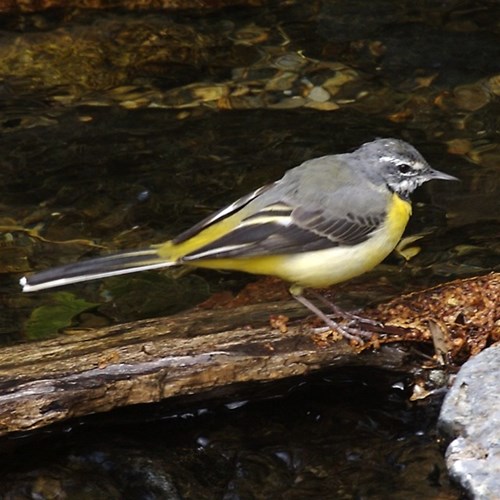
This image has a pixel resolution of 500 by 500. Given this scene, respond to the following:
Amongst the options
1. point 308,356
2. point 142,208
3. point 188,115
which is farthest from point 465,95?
point 308,356

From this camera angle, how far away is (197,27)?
10.9m

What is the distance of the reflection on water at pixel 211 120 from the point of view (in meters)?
8.05

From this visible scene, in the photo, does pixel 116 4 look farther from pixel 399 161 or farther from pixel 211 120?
pixel 399 161

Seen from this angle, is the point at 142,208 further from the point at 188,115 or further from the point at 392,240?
the point at 392,240

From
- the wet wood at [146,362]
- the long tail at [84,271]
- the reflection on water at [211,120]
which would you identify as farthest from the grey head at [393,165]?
the long tail at [84,271]

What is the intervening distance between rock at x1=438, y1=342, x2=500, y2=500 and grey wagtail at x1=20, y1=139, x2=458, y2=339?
30.4 inches

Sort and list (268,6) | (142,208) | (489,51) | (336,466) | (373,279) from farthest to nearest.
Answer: (268,6)
(489,51)
(142,208)
(373,279)
(336,466)

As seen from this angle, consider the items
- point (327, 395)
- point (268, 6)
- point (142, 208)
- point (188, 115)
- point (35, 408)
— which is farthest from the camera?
point (268, 6)

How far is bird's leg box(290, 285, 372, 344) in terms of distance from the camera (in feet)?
19.6

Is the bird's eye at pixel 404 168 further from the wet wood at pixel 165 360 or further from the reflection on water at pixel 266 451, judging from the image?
the reflection on water at pixel 266 451

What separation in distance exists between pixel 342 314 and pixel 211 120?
3685 millimetres

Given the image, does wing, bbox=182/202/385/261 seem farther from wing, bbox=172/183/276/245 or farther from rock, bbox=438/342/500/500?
rock, bbox=438/342/500/500

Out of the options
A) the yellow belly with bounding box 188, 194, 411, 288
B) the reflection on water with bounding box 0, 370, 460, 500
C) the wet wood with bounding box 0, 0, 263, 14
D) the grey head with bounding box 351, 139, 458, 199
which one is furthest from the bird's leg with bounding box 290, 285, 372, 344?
the wet wood with bounding box 0, 0, 263, 14

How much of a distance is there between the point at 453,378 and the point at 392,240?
864 mm
